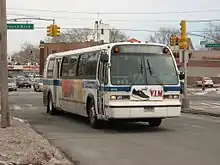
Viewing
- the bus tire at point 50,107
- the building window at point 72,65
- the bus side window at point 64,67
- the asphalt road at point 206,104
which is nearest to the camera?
the building window at point 72,65

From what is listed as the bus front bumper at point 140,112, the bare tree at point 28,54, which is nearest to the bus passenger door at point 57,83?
the bus front bumper at point 140,112

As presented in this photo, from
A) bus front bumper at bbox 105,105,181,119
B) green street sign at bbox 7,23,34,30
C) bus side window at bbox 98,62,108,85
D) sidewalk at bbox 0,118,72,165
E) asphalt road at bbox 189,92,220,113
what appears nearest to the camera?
sidewalk at bbox 0,118,72,165

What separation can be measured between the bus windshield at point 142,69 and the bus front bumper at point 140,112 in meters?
0.76

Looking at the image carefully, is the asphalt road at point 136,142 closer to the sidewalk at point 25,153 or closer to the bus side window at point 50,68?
the sidewalk at point 25,153

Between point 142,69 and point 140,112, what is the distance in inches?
53.6

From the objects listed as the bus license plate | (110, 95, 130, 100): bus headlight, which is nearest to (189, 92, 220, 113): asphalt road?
the bus license plate

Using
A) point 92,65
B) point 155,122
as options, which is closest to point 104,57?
point 92,65

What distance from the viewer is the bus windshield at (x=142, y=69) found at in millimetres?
15188

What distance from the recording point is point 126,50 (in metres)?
15.6

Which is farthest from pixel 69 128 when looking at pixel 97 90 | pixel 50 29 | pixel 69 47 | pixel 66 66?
pixel 69 47

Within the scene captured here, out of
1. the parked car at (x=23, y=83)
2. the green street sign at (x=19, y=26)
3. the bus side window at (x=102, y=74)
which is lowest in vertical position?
the parked car at (x=23, y=83)

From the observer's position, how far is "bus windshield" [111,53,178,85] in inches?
598

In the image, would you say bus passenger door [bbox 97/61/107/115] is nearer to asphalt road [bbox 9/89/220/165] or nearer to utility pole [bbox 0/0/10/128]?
asphalt road [bbox 9/89/220/165]

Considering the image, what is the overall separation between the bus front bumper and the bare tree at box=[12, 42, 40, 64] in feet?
508
